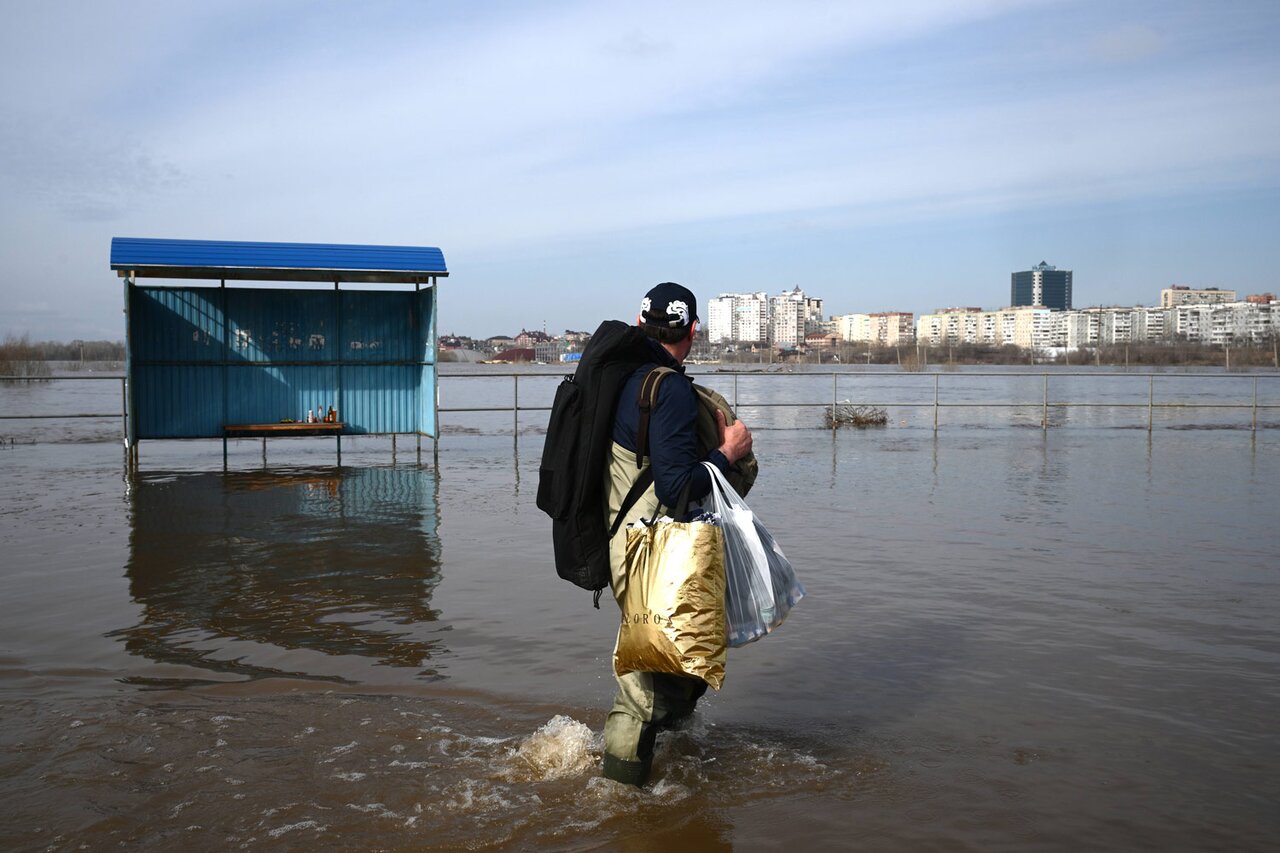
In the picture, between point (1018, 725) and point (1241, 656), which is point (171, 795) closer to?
point (1018, 725)

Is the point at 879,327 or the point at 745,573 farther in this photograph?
the point at 879,327

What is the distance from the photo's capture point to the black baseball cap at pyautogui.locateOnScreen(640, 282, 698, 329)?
3.98m

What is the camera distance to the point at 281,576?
7840mm

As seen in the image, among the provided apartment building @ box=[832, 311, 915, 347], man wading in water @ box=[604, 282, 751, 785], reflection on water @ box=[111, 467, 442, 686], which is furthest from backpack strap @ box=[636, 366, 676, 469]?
apartment building @ box=[832, 311, 915, 347]

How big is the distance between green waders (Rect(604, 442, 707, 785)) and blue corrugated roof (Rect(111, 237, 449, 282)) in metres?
11.3

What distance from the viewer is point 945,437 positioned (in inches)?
862

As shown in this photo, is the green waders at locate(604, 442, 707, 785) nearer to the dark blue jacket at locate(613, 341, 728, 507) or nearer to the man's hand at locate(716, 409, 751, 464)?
the dark blue jacket at locate(613, 341, 728, 507)

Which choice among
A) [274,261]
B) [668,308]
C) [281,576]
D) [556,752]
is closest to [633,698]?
[556,752]

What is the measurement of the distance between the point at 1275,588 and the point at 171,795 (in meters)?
7.32

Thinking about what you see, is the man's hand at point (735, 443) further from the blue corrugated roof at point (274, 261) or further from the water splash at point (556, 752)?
the blue corrugated roof at point (274, 261)

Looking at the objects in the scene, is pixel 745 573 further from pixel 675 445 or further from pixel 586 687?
pixel 586 687

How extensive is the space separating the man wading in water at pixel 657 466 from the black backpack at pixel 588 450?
4 cm

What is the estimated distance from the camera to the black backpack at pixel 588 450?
3.81 m

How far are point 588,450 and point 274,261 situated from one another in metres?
11.5
